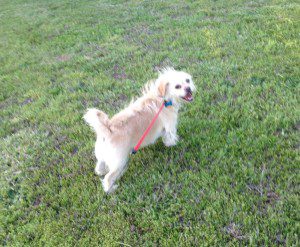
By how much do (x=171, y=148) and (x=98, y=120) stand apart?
136 centimetres

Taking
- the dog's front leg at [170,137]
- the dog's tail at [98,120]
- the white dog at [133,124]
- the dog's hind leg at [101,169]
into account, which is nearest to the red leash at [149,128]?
the white dog at [133,124]

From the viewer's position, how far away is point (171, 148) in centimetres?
456

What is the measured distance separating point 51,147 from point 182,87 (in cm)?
233

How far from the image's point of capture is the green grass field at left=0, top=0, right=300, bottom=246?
348 centimetres

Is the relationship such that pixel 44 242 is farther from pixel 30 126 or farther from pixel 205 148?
pixel 30 126

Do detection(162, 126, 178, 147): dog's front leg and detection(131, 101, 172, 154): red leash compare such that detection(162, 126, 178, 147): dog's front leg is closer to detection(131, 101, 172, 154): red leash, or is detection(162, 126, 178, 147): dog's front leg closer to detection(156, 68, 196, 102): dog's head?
detection(131, 101, 172, 154): red leash

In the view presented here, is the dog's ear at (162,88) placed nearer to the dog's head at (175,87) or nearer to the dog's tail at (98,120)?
the dog's head at (175,87)

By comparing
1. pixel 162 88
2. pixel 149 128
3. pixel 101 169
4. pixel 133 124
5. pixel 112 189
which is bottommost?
pixel 112 189

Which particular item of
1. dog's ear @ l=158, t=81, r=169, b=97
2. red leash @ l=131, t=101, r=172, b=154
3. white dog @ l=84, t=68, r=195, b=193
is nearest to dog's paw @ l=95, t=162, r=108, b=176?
white dog @ l=84, t=68, r=195, b=193

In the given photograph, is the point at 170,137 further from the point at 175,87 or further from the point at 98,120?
the point at 98,120

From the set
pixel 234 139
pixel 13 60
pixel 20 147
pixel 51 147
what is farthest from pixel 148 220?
pixel 13 60

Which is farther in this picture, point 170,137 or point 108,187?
point 170,137

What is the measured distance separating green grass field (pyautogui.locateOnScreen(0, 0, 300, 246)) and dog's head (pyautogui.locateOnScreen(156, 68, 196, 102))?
0.73 m

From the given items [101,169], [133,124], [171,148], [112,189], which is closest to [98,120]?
[133,124]
